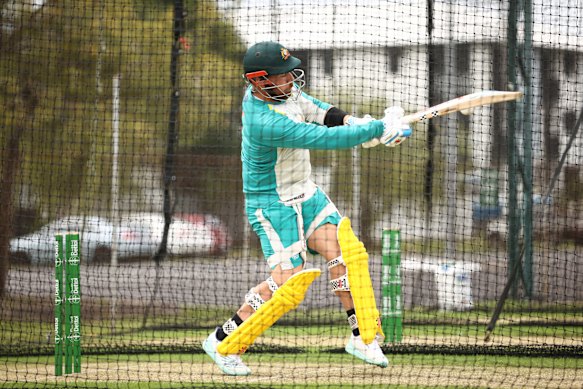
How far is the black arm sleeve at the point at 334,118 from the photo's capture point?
5.16 m

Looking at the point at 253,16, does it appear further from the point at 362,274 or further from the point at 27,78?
the point at 362,274

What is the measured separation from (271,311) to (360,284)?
55cm

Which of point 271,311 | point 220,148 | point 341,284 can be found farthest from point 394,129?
point 220,148

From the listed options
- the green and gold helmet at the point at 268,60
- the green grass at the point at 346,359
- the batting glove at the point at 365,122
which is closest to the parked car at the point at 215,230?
the green grass at the point at 346,359

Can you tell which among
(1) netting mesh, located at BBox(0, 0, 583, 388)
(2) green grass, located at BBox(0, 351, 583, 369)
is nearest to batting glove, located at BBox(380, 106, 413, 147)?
(2) green grass, located at BBox(0, 351, 583, 369)

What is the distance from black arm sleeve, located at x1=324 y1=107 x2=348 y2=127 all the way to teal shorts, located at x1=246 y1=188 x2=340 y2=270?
48cm

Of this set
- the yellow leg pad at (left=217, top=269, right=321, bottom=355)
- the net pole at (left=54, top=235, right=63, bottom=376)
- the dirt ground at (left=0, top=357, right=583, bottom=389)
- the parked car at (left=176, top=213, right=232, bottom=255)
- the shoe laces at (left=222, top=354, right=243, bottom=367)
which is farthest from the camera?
the parked car at (left=176, top=213, right=232, bottom=255)

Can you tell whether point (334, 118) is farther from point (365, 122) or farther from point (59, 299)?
point (59, 299)

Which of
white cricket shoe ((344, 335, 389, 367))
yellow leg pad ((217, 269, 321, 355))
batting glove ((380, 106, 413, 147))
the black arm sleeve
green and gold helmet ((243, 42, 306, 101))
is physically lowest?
white cricket shoe ((344, 335, 389, 367))

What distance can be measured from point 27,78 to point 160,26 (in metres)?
1.47

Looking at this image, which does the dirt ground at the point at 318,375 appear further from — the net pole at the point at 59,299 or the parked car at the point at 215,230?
the parked car at the point at 215,230

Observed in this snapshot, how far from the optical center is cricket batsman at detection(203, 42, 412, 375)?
4590mm

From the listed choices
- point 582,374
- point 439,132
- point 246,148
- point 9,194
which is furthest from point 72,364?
point 439,132

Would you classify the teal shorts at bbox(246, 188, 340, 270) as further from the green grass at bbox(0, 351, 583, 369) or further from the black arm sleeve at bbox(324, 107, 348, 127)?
the green grass at bbox(0, 351, 583, 369)
